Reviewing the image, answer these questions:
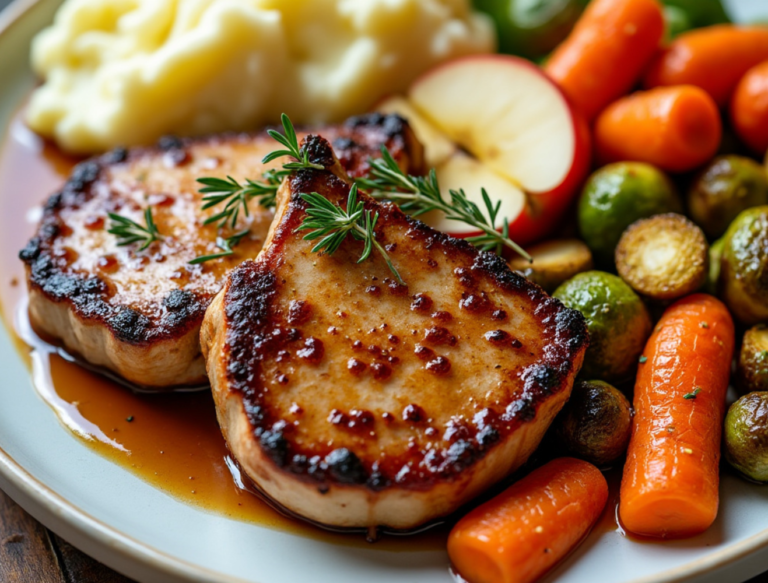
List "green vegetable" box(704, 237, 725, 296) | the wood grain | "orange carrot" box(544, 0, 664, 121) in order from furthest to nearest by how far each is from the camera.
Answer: "orange carrot" box(544, 0, 664, 121) < "green vegetable" box(704, 237, 725, 296) < the wood grain

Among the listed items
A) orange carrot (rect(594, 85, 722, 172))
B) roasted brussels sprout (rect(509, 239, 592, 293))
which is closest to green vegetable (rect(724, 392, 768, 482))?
roasted brussels sprout (rect(509, 239, 592, 293))

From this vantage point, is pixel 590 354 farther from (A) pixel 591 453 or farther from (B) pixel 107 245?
(B) pixel 107 245

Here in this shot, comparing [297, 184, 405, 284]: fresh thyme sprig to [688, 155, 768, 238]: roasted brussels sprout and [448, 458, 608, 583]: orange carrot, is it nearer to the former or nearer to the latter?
[448, 458, 608, 583]: orange carrot

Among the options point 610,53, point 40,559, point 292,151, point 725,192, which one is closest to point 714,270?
point 725,192

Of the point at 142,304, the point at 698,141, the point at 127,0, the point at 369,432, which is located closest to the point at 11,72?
the point at 127,0

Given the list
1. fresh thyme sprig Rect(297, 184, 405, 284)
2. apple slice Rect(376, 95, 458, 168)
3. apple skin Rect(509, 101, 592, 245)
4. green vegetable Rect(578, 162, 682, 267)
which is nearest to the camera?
fresh thyme sprig Rect(297, 184, 405, 284)

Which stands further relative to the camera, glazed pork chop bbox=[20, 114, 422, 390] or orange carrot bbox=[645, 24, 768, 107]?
orange carrot bbox=[645, 24, 768, 107]

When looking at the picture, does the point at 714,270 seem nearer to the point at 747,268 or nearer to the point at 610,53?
the point at 747,268
